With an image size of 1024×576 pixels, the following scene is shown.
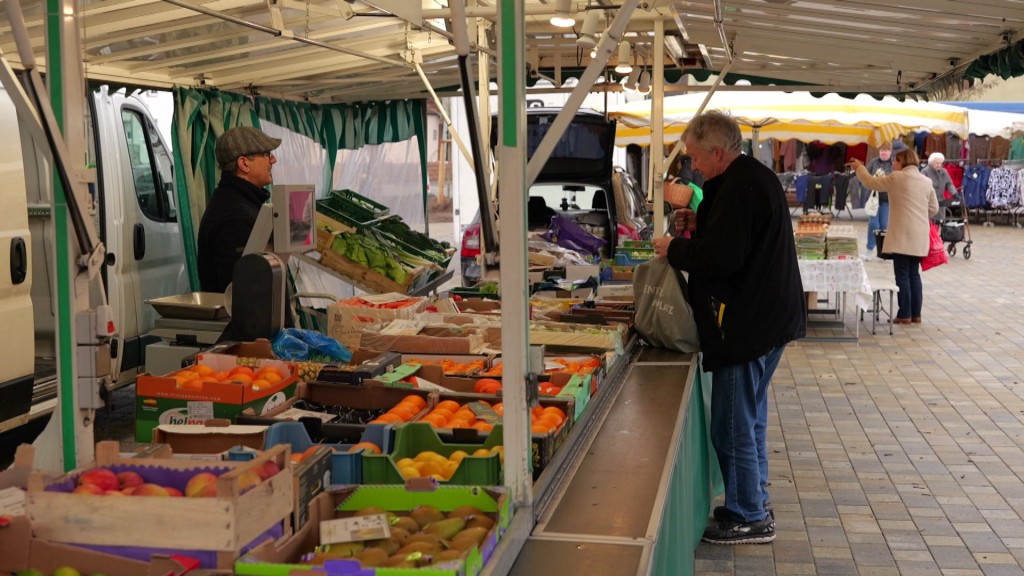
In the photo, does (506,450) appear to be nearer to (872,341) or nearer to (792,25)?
(792,25)

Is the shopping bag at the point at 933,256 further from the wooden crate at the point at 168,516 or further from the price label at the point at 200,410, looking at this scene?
the wooden crate at the point at 168,516

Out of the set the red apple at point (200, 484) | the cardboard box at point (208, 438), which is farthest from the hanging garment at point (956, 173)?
the red apple at point (200, 484)

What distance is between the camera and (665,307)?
5039mm


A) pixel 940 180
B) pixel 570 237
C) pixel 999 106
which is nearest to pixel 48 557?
pixel 570 237

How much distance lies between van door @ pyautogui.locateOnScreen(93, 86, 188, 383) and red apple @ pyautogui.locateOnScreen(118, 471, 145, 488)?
14.2 ft

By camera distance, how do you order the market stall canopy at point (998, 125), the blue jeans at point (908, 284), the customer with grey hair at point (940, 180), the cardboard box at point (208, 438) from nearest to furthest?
the cardboard box at point (208, 438) → the blue jeans at point (908, 284) → the customer with grey hair at point (940, 180) → the market stall canopy at point (998, 125)

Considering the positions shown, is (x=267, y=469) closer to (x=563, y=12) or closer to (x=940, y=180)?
(x=563, y=12)

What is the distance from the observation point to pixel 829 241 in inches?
418

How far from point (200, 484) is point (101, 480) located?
23cm

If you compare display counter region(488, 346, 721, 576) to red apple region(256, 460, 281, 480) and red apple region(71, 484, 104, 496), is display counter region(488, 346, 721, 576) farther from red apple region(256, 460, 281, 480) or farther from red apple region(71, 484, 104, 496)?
red apple region(71, 484, 104, 496)

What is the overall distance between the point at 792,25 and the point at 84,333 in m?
6.08

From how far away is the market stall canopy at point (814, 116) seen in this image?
41.0 ft

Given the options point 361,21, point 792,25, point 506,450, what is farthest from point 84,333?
point 792,25

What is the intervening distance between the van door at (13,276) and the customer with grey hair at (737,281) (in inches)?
136
